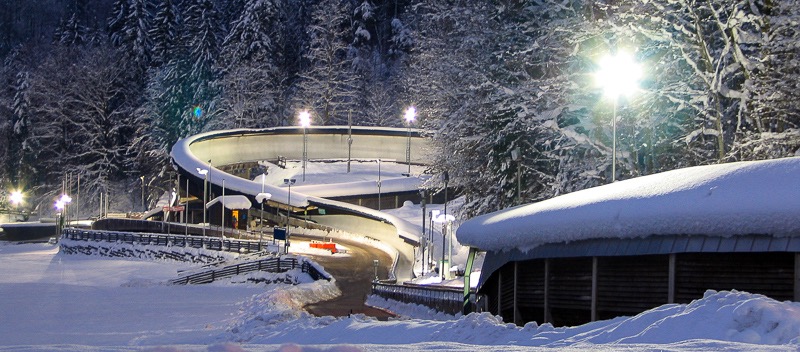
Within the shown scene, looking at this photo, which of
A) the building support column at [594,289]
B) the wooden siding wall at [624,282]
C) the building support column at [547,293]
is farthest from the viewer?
the building support column at [547,293]

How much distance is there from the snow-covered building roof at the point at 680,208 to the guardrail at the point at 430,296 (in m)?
8.72

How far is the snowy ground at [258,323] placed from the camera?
10844mm

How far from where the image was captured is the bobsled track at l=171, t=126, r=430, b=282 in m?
66.6

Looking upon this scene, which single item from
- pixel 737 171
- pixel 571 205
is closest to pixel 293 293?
pixel 571 205

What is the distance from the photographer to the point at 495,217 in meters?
20.5

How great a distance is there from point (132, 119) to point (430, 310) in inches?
3529

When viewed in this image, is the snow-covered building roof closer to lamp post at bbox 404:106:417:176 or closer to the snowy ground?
the snowy ground

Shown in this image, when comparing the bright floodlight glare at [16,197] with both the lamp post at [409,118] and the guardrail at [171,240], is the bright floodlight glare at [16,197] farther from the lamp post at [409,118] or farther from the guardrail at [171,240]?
the lamp post at [409,118]

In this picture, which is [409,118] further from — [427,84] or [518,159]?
[518,159]

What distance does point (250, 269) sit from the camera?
52250 mm

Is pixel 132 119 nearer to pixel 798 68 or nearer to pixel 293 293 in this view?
pixel 293 293

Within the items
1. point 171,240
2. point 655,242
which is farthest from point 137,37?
point 655,242

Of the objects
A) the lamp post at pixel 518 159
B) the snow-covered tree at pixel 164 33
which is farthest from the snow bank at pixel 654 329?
the snow-covered tree at pixel 164 33

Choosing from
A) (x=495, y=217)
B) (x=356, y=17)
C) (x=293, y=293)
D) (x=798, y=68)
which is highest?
(x=356, y=17)
